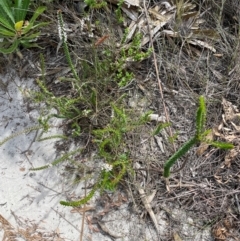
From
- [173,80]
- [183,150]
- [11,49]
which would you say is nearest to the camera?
[183,150]

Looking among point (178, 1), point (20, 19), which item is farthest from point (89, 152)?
point (178, 1)

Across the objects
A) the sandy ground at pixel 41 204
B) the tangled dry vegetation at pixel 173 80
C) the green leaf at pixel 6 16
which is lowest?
the sandy ground at pixel 41 204

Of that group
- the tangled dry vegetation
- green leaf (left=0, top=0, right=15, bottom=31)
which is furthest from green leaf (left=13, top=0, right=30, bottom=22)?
the tangled dry vegetation

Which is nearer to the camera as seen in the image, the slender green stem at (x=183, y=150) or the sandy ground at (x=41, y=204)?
the slender green stem at (x=183, y=150)

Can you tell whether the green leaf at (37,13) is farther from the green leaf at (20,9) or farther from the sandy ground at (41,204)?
the sandy ground at (41,204)

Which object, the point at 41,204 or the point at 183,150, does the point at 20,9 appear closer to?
the point at 41,204

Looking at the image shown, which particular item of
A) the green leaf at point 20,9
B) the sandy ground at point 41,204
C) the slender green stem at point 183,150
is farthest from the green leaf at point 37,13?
the slender green stem at point 183,150

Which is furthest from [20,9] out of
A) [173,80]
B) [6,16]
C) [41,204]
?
[41,204]

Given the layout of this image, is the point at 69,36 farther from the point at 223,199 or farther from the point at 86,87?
the point at 223,199
